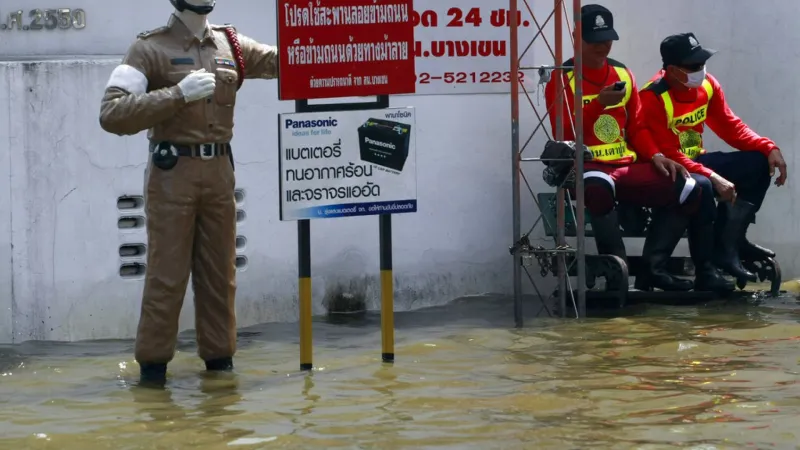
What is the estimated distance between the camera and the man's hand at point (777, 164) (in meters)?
9.05

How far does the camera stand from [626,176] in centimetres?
888

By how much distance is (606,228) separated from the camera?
29.0 ft

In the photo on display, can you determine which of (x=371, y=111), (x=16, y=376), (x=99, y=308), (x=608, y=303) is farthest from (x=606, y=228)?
Answer: (x=16, y=376)

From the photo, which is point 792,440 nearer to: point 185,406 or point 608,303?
point 185,406

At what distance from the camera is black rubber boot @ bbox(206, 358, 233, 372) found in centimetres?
692

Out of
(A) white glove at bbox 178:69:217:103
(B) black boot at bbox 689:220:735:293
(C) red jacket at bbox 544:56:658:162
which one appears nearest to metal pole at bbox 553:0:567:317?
(C) red jacket at bbox 544:56:658:162

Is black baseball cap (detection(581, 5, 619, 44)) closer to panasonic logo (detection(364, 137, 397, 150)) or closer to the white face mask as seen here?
the white face mask

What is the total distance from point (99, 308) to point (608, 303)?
9.97 ft

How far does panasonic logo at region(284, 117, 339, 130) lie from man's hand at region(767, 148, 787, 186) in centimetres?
348

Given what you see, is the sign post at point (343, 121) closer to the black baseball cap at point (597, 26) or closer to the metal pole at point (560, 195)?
the metal pole at point (560, 195)

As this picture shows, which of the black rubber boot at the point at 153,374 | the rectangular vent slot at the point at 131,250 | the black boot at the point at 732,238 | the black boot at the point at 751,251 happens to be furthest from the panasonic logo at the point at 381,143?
the black boot at the point at 751,251

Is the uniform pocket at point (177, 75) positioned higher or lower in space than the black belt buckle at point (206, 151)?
higher

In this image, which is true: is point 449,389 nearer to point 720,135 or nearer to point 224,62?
point 224,62

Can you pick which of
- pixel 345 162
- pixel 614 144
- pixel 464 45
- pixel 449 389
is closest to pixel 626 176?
pixel 614 144
